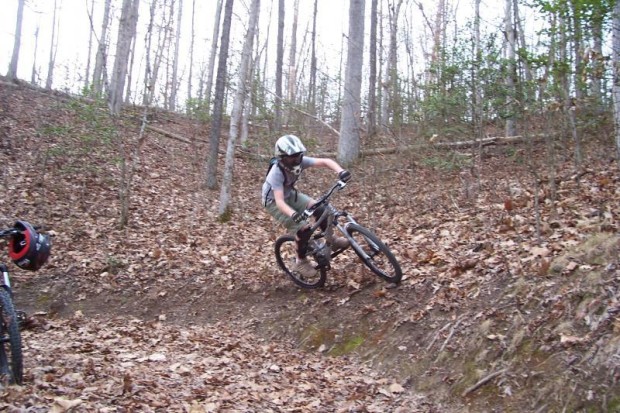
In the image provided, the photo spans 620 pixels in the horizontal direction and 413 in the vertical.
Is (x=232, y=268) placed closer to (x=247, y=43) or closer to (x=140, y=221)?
(x=140, y=221)

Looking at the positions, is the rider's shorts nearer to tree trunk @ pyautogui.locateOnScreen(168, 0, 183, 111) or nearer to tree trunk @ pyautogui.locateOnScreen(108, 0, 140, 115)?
tree trunk @ pyautogui.locateOnScreen(108, 0, 140, 115)

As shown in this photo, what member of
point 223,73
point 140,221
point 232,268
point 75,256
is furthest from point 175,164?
point 232,268

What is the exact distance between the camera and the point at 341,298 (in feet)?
23.1

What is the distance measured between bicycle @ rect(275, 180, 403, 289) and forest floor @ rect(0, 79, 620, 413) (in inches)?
8.6

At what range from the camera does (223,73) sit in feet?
45.3

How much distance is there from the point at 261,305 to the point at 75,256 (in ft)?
13.2

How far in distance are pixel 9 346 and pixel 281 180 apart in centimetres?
355

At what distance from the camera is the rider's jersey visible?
6742mm

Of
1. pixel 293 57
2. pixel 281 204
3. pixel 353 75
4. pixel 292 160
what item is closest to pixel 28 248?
pixel 281 204

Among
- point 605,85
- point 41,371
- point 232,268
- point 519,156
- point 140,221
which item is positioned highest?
point 605,85

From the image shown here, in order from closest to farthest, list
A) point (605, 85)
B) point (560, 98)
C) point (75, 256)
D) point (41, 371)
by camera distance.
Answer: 1. point (41, 371)
2. point (560, 98)
3. point (605, 85)
4. point (75, 256)

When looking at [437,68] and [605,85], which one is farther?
[437,68]

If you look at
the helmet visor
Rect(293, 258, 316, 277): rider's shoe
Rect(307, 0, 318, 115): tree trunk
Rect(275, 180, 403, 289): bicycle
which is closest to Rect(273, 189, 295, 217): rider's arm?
Rect(275, 180, 403, 289): bicycle

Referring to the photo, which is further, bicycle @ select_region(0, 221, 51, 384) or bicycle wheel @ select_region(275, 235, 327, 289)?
bicycle wheel @ select_region(275, 235, 327, 289)
